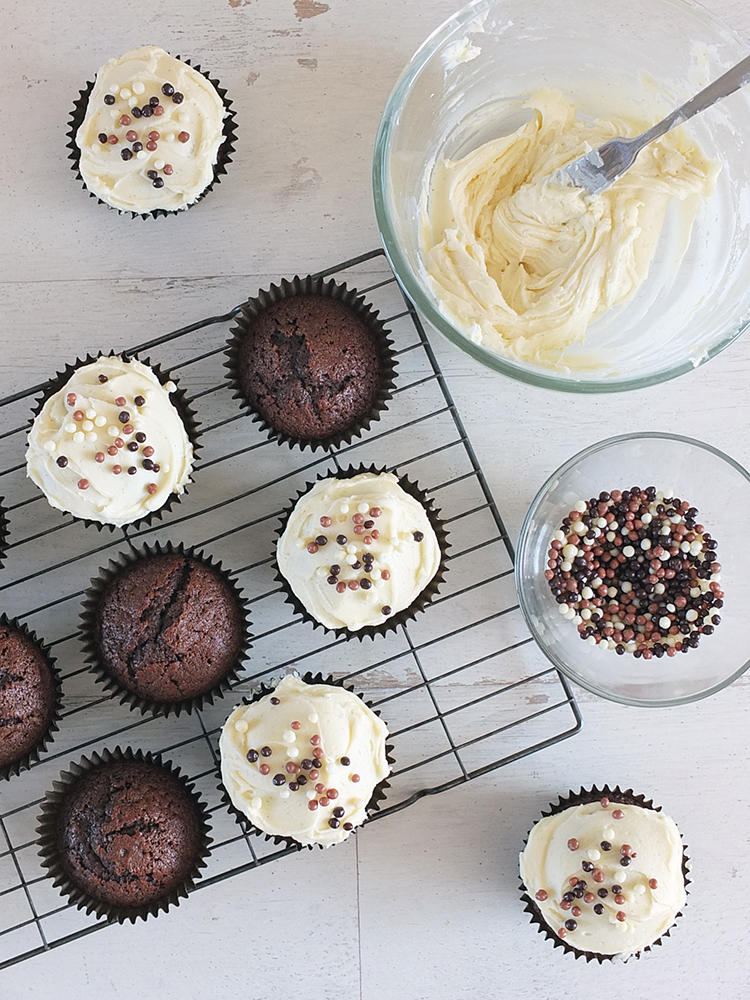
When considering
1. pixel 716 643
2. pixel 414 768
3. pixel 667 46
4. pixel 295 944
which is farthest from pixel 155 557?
pixel 667 46

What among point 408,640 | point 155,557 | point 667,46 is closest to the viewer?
point 667,46

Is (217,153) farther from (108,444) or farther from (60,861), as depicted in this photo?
(60,861)

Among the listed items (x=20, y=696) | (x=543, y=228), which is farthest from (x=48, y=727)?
(x=543, y=228)

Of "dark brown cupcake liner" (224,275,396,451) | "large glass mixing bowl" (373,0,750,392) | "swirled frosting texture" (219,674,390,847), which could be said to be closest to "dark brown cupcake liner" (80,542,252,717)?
"swirled frosting texture" (219,674,390,847)

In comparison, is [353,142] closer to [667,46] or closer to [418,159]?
[418,159]

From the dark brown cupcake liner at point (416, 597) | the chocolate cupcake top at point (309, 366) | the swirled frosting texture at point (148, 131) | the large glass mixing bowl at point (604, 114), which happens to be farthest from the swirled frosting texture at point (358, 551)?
the swirled frosting texture at point (148, 131)

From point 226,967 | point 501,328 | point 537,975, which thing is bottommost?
point 537,975
